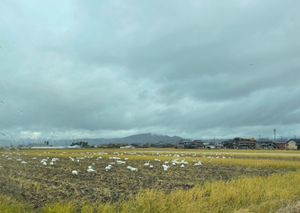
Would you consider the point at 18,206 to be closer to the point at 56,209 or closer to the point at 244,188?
the point at 56,209

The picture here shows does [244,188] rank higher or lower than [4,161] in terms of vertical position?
lower

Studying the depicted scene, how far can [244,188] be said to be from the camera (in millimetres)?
14805

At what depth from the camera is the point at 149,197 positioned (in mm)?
10695

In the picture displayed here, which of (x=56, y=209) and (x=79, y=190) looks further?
(x=79, y=190)

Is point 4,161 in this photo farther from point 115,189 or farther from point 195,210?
point 195,210

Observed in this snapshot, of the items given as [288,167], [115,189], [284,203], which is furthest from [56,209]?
[288,167]

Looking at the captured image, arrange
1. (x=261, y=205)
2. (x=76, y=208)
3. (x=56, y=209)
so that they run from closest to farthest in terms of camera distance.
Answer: (x=56, y=209) → (x=76, y=208) → (x=261, y=205)

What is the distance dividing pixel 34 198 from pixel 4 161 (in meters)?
4.20

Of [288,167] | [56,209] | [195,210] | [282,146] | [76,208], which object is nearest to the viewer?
[56,209]

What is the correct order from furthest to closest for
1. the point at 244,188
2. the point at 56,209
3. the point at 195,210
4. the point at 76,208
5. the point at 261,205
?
1. the point at 244,188
2. the point at 261,205
3. the point at 195,210
4. the point at 76,208
5. the point at 56,209

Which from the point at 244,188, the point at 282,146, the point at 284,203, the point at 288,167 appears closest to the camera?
the point at 284,203

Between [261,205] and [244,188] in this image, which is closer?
[261,205]

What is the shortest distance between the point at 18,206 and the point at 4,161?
18.7 ft

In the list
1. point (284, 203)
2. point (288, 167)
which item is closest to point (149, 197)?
point (284, 203)
